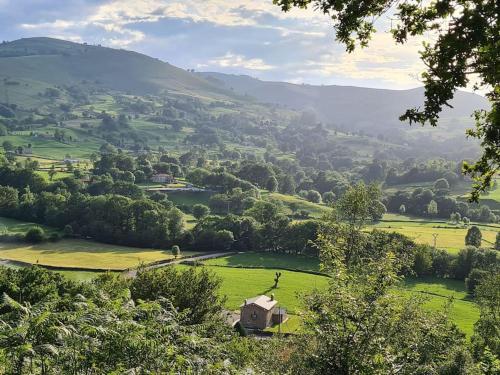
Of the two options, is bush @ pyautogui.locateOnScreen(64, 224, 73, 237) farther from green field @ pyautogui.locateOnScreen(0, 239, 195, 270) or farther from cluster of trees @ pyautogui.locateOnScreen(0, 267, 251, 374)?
cluster of trees @ pyautogui.locateOnScreen(0, 267, 251, 374)

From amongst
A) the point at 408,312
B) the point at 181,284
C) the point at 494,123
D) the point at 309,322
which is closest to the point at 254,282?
the point at 181,284

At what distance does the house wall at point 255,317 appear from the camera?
62.1 metres

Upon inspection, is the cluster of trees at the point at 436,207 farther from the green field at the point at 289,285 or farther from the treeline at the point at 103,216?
the treeline at the point at 103,216

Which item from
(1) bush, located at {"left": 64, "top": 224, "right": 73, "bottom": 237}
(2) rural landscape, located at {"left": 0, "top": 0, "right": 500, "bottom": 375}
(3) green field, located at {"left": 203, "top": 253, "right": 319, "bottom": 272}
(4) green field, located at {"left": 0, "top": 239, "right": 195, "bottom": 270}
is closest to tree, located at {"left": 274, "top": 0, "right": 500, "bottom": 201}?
(2) rural landscape, located at {"left": 0, "top": 0, "right": 500, "bottom": 375}

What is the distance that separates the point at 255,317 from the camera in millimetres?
62375

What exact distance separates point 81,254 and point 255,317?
150 feet

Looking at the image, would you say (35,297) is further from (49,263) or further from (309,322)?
(49,263)

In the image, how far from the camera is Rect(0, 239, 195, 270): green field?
3392 inches

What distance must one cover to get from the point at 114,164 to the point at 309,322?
558ft

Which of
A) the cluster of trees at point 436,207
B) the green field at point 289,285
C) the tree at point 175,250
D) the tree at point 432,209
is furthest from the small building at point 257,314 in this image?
the tree at point 432,209

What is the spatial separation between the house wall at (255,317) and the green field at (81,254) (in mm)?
26538

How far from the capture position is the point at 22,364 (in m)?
13.2

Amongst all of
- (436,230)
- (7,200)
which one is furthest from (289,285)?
(7,200)

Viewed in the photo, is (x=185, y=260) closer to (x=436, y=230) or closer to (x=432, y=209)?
(x=436, y=230)
